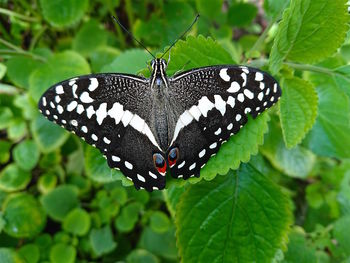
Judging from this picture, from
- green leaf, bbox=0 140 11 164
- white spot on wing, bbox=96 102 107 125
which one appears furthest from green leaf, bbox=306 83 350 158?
green leaf, bbox=0 140 11 164

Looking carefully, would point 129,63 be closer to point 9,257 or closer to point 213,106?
point 213,106

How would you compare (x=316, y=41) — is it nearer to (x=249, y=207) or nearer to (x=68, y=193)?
(x=249, y=207)

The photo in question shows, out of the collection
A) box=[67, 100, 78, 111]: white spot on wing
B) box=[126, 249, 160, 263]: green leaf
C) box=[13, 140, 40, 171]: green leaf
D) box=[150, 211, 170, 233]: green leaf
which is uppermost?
box=[67, 100, 78, 111]: white spot on wing

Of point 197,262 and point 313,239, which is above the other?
point 313,239

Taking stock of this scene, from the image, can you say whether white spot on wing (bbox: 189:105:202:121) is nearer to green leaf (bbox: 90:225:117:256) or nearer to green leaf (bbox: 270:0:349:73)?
green leaf (bbox: 270:0:349:73)

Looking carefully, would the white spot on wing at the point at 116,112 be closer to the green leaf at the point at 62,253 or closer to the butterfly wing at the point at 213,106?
the butterfly wing at the point at 213,106

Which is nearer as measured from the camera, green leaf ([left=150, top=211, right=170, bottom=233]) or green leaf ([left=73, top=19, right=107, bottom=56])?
green leaf ([left=150, top=211, right=170, bottom=233])

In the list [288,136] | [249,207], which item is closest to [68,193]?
[249,207]

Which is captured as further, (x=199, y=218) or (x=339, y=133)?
(x=339, y=133)
